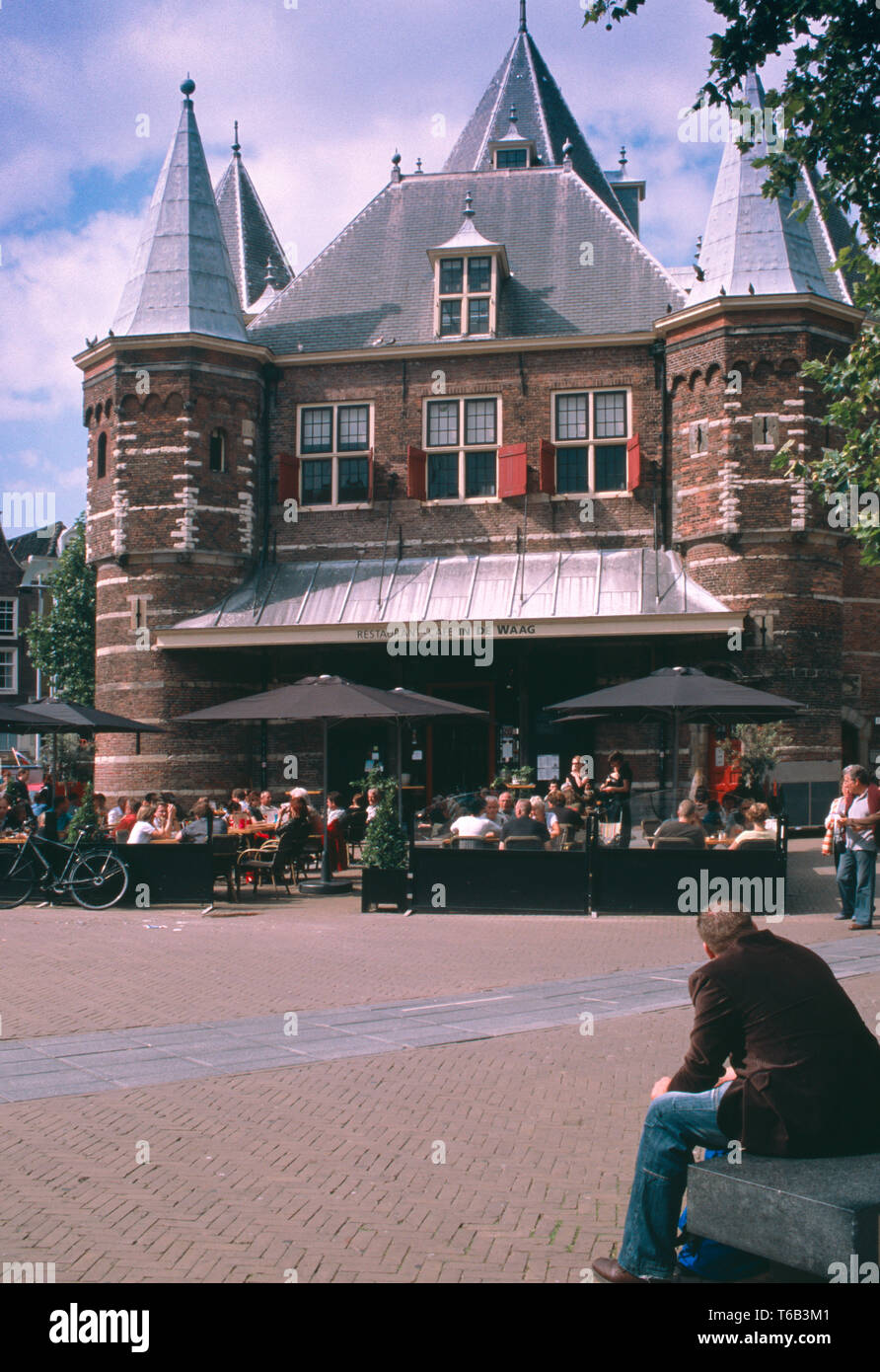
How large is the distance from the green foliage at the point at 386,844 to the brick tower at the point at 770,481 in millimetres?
9433

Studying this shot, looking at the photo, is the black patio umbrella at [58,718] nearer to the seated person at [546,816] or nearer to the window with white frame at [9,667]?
the seated person at [546,816]

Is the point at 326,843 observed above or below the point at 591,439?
below

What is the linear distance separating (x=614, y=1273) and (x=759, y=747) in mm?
16646

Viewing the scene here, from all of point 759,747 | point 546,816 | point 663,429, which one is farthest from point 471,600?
point 546,816

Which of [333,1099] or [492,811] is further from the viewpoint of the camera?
[492,811]

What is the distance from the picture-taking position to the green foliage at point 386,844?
1313cm

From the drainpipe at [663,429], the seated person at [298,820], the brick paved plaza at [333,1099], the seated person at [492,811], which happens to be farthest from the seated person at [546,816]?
the drainpipe at [663,429]

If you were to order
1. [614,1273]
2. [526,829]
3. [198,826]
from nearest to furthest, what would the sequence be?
[614,1273]
[526,829]
[198,826]

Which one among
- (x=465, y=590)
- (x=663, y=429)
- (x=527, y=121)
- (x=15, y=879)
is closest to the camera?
(x=15, y=879)

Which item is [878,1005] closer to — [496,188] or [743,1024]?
[743,1024]

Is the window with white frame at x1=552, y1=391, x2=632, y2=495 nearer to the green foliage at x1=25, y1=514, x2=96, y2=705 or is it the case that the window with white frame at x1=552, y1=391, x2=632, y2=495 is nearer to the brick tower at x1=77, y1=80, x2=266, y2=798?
the brick tower at x1=77, y1=80, x2=266, y2=798

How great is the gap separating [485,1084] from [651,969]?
3.63 m

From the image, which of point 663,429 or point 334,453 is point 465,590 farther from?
point 663,429

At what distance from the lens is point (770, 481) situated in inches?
827
